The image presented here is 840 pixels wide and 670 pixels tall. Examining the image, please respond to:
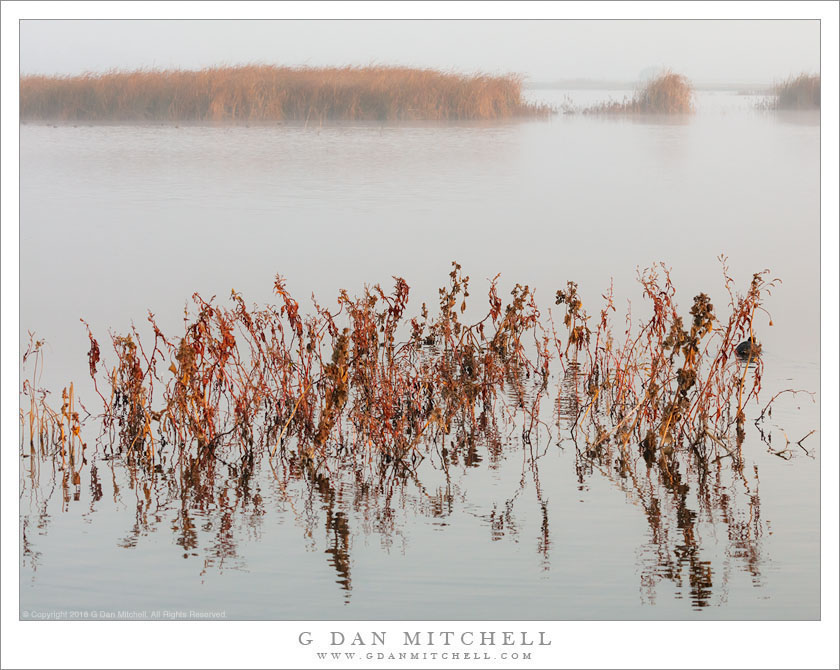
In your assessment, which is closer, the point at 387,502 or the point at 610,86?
the point at 387,502

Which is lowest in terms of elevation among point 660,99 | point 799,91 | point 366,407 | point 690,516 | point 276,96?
point 690,516

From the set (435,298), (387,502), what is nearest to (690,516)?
(387,502)

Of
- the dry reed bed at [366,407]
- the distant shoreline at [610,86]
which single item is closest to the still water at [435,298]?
the dry reed bed at [366,407]

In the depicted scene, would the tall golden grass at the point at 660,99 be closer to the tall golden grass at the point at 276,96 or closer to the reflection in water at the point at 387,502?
the tall golden grass at the point at 276,96

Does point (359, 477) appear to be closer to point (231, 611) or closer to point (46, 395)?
point (231, 611)

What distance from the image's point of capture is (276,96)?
1344 centimetres

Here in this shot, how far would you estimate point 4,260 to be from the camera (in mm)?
5789

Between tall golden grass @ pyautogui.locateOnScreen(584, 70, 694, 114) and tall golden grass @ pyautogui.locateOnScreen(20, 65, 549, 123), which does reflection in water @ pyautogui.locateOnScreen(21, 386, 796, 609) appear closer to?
tall golden grass @ pyautogui.locateOnScreen(20, 65, 549, 123)

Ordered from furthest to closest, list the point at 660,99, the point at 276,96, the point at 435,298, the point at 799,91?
the point at 660,99 < the point at 276,96 < the point at 799,91 < the point at 435,298

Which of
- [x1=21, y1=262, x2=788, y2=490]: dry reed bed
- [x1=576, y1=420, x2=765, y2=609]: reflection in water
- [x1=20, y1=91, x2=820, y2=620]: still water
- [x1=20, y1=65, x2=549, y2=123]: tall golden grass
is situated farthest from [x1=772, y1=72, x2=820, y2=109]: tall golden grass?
[x1=576, y1=420, x2=765, y2=609]: reflection in water

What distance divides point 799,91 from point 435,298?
4653 mm

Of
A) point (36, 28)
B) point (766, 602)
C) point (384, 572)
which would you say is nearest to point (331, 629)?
point (384, 572)

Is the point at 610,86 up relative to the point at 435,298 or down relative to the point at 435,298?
up

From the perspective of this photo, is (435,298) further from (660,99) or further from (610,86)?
(660,99)
